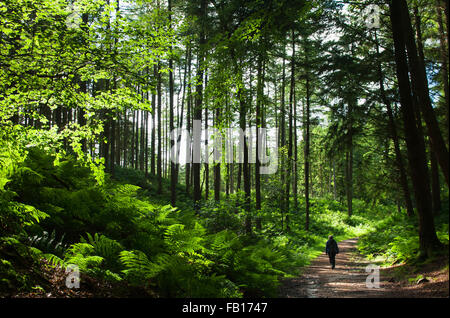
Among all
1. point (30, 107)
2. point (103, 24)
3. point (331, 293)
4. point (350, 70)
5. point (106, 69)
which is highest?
point (350, 70)

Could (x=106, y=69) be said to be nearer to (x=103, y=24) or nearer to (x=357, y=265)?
(x=103, y=24)

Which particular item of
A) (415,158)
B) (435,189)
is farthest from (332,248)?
(415,158)

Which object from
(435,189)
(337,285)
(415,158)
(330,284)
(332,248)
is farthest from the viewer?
(435,189)

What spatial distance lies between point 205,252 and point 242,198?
5952mm

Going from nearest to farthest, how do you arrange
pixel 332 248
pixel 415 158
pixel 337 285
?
1. pixel 415 158
2. pixel 337 285
3. pixel 332 248

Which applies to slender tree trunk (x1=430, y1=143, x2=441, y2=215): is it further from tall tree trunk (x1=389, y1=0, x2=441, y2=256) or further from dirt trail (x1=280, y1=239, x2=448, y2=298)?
tall tree trunk (x1=389, y1=0, x2=441, y2=256)

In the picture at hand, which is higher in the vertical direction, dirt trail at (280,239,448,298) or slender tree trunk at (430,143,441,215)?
slender tree trunk at (430,143,441,215)

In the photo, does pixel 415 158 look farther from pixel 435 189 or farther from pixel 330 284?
pixel 435 189

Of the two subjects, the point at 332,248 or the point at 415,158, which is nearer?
the point at 415,158

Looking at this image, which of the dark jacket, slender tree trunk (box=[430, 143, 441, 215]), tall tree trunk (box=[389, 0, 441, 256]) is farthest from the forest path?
slender tree trunk (box=[430, 143, 441, 215])

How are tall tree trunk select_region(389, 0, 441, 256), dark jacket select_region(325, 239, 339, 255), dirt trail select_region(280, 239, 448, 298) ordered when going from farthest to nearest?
dark jacket select_region(325, 239, 339, 255) → tall tree trunk select_region(389, 0, 441, 256) → dirt trail select_region(280, 239, 448, 298)
